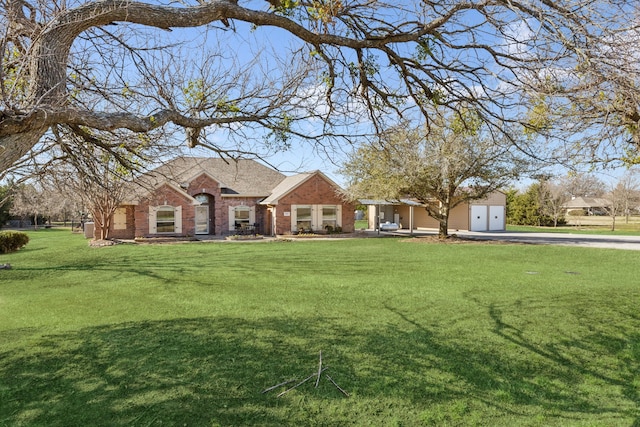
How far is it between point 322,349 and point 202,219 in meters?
26.4

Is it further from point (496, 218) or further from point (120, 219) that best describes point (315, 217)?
point (496, 218)

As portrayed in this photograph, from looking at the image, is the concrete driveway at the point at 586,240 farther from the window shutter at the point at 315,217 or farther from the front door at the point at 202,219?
the front door at the point at 202,219

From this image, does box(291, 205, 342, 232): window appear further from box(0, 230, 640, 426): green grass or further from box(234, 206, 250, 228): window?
box(0, 230, 640, 426): green grass

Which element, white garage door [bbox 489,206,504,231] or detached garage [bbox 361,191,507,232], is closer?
detached garage [bbox 361,191,507,232]

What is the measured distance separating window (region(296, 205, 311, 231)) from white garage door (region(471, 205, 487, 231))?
16.1 metres

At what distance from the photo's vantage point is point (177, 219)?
27109mm

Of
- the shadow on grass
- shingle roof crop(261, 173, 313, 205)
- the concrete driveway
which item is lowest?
the shadow on grass

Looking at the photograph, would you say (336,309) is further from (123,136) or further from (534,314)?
(123,136)

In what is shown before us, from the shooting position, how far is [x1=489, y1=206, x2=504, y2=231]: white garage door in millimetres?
38219

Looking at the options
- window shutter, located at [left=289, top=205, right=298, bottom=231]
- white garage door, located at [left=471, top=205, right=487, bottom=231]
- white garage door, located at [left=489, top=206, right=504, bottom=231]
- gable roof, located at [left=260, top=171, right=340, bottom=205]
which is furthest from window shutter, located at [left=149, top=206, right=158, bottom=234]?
white garage door, located at [left=489, top=206, right=504, bottom=231]

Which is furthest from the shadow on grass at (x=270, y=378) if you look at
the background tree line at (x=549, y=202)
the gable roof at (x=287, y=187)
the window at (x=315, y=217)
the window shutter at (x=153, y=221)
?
the background tree line at (x=549, y=202)

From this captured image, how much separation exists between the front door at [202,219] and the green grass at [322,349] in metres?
18.3

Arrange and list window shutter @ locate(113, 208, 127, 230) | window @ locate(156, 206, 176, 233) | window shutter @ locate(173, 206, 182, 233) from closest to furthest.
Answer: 1. window shutter @ locate(113, 208, 127, 230)
2. window @ locate(156, 206, 176, 233)
3. window shutter @ locate(173, 206, 182, 233)

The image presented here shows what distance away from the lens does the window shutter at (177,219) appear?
88.8 feet
